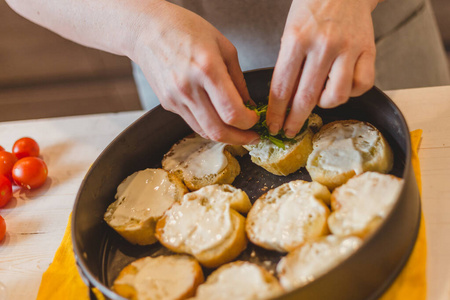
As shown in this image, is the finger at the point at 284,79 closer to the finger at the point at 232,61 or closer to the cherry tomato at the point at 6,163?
the finger at the point at 232,61

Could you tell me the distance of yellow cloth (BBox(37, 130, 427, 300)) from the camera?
1217 mm

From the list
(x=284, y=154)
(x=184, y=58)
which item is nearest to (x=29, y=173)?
(x=184, y=58)

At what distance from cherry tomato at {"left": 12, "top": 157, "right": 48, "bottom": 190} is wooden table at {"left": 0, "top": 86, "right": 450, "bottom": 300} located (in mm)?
56

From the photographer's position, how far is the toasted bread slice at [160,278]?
134 centimetres

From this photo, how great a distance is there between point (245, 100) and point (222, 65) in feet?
1.07

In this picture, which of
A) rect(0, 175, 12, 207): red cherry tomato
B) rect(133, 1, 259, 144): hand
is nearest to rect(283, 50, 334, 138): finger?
rect(133, 1, 259, 144): hand

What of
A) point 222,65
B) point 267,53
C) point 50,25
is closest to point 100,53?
point 50,25

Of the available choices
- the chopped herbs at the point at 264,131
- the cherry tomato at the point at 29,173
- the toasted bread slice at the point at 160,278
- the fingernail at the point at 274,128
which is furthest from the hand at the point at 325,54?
the cherry tomato at the point at 29,173

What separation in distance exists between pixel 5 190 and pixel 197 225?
110 centimetres

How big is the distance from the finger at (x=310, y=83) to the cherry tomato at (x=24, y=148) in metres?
1.54

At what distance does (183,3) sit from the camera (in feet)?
6.92

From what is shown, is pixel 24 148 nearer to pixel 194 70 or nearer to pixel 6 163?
pixel 6 163

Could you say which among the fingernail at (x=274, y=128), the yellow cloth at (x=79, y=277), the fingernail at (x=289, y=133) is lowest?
the yellow cloth at (x=79, y=277)

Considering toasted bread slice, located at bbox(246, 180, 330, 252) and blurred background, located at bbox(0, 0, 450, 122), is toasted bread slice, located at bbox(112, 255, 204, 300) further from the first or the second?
blurred background, located at bbox(0, 0, 450, 122)
